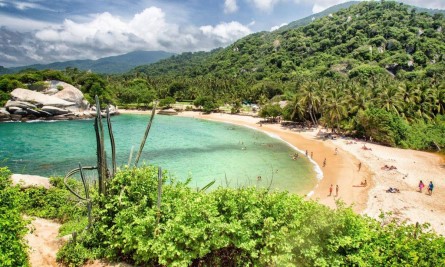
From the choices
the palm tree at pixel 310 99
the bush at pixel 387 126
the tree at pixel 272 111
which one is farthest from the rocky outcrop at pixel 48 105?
the bush at pixel 387 126

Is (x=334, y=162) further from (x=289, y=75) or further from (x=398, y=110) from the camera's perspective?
(x=289, y=75)

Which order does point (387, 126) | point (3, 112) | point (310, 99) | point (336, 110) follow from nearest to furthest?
point (387, 126)
point (336, 110)
point (310, 99)
point (3, 112)

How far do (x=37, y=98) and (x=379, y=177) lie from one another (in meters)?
82.9

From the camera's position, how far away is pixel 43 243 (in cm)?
1105

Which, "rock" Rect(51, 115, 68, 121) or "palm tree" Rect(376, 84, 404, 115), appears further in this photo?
"rock" Rect(51, 115, 68, 121)

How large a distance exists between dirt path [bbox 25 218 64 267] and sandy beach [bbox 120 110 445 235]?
12389 millimetres

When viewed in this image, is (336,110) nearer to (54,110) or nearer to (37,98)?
(54,110)

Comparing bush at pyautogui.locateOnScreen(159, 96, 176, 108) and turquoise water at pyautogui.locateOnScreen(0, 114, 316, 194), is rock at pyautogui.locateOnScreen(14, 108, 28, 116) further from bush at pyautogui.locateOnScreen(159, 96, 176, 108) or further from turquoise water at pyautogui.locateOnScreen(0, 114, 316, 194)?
bush at pyautogui.locateOnScreen(159, 96, 176, 108)

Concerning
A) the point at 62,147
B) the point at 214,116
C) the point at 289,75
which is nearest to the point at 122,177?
the point at 62,147

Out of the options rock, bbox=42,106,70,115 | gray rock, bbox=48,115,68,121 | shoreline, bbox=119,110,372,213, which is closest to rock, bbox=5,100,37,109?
rock, bbox=42,106,70,115

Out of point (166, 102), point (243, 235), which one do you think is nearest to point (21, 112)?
point (166, 102)

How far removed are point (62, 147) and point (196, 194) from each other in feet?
143

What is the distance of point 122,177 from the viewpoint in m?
10.9

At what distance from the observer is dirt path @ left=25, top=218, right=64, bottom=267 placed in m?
10.0
